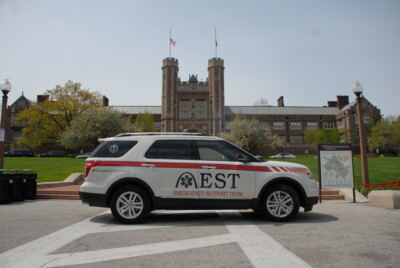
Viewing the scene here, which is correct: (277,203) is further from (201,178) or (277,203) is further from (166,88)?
(166,88)

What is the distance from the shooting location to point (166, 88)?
5794 centimetres

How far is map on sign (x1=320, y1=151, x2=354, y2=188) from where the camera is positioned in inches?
358

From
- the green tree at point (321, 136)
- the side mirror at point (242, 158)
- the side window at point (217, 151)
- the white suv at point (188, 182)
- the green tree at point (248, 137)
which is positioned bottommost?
the white suv at point (188, 182)

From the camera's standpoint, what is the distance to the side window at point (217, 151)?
6234mm

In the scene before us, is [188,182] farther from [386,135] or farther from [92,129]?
[386,135]

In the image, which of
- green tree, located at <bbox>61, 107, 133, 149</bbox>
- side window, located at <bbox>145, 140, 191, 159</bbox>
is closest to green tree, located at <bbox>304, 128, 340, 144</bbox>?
green tree, located at <bbox>61, 107, 133, 149</bbox>

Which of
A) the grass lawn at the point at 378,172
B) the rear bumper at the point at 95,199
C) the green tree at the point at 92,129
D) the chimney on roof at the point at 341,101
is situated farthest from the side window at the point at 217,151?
the chimney on roof at the point at 341,101

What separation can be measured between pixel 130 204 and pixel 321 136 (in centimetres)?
6057

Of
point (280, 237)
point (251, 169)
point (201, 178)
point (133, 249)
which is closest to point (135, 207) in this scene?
point (201, 178)

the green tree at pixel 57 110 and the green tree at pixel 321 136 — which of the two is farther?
the green tree at pixel 321 136

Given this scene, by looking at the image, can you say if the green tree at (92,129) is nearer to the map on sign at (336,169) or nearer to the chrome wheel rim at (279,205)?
the map on sign at (336,169)

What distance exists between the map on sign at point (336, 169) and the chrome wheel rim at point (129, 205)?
6.02 meters

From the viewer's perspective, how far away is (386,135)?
2199 inches

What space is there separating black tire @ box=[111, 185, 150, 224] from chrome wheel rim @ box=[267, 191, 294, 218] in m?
2.60
